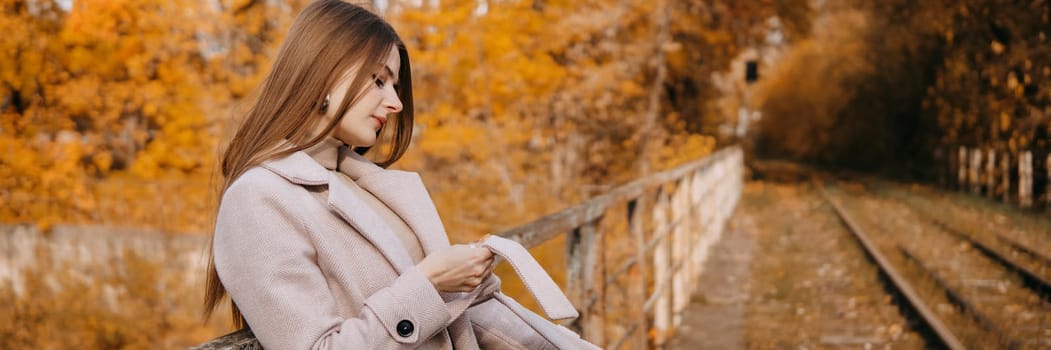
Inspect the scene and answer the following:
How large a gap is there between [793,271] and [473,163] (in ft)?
22.0

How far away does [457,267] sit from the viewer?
4.90 feet

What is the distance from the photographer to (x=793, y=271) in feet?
32.3

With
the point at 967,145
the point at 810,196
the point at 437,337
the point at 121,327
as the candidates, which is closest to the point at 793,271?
the point at 437,337

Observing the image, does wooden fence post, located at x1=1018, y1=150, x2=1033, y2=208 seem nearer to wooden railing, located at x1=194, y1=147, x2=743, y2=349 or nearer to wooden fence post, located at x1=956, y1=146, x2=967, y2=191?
wooden fence post, located at x1=956, y1=146, x2=967, y2=191

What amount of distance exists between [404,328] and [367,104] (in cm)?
45

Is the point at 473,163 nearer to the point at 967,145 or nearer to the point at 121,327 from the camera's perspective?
the point at 121,327

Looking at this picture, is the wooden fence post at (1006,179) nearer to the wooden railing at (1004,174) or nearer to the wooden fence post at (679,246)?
the wooden railing at (1004,174)

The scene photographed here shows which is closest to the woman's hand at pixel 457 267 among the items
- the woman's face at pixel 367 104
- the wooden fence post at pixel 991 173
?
the woman's face at pixel 367 104

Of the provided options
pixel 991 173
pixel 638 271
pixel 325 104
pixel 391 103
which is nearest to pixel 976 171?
pixel 991 173

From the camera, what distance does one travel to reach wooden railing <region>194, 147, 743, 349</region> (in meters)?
3.48

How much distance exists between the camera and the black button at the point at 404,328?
1.41 meters

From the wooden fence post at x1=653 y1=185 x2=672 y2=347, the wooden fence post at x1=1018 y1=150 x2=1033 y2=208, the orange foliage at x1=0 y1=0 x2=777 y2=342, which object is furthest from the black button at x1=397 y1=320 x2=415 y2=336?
the wooden fence post at x1=1018 y1=150 x2=1033 y2=208

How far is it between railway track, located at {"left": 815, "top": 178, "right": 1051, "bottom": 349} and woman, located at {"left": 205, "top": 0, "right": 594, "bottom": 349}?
17.9 feet

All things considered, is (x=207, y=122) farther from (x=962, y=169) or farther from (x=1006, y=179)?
(x=962, y=169)
